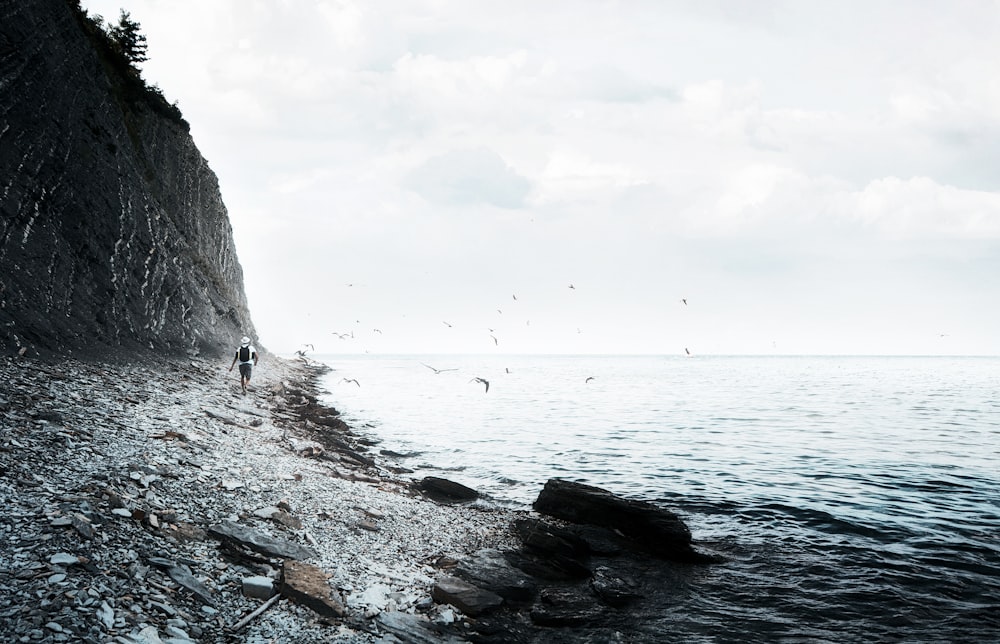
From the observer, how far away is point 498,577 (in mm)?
8969

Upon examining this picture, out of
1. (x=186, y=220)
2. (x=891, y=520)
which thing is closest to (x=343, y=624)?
(x=891, y=520)

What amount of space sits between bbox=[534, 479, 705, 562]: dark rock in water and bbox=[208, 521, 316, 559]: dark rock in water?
21.4ft

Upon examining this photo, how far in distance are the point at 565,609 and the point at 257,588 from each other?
4555 mm

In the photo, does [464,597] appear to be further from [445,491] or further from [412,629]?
[445,491]

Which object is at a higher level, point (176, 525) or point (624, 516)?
point (176, 525)

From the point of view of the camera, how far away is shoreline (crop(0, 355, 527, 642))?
5.32 m

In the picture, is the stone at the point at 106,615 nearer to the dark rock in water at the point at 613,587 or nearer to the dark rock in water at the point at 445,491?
the dark rock in water at the point at 613,587

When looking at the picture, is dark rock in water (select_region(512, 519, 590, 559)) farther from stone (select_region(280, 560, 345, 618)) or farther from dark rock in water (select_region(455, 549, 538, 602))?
stone (select_region(280, 560, 345, 618))

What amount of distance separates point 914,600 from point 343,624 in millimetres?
9512

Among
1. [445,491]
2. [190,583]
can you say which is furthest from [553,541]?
[190,583]

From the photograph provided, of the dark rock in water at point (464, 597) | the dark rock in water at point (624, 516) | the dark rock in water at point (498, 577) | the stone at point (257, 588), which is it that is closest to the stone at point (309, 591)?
the stone at point (257, 588)

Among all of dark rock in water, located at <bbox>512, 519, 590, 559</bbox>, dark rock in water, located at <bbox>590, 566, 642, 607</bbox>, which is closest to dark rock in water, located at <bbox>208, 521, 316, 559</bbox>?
dark rock in water, located at <bbox>512, 519, 590, 559</bbox>

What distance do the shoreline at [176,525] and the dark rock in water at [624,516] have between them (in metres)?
1.31

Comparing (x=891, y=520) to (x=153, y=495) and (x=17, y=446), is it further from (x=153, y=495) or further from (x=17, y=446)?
(x=17, y=446)
